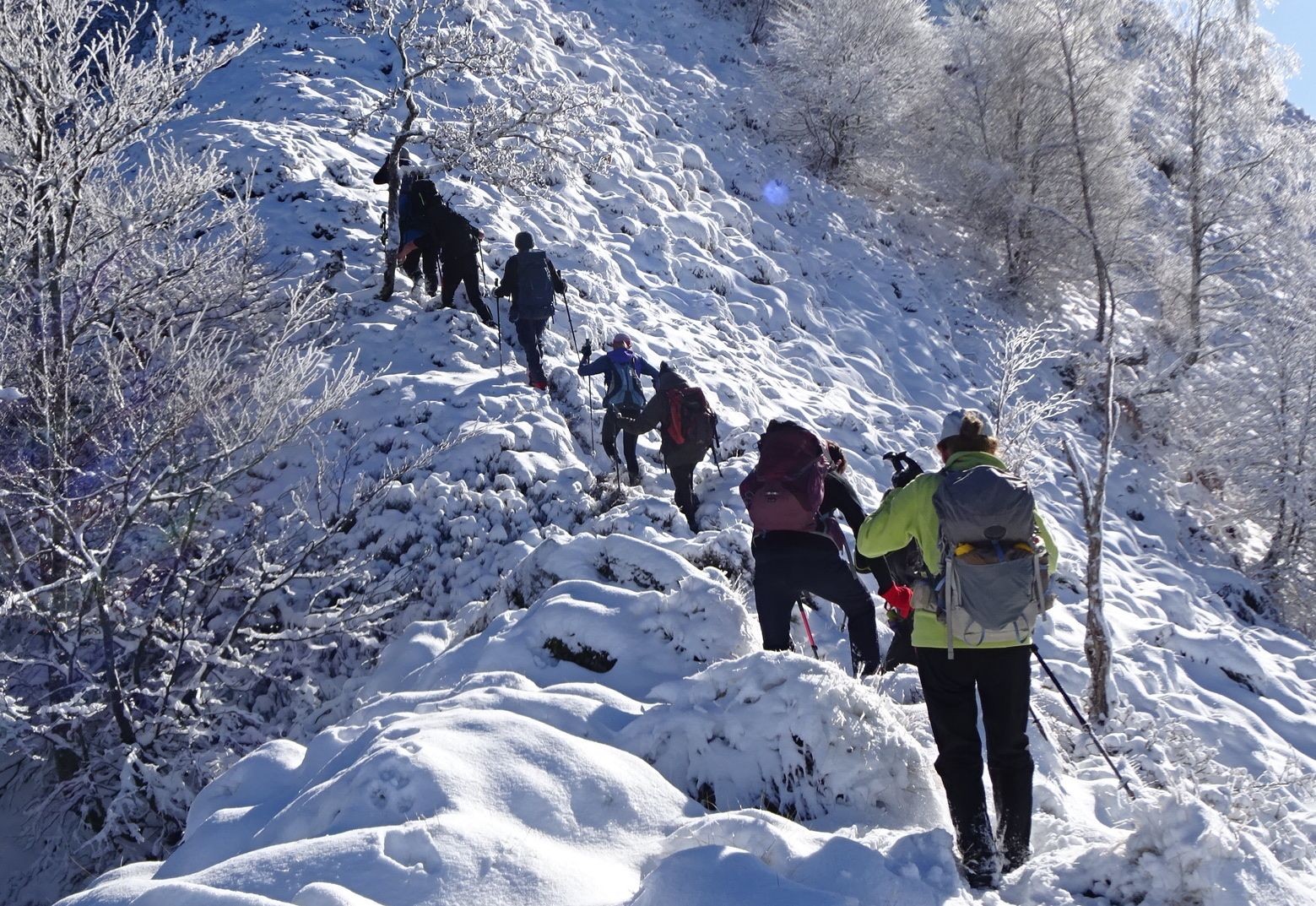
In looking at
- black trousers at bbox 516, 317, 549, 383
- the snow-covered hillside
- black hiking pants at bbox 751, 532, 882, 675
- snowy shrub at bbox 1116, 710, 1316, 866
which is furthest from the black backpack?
snowy shrub at bbox 1116, 710, 1316, 866

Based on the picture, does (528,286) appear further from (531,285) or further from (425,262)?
(425,262)

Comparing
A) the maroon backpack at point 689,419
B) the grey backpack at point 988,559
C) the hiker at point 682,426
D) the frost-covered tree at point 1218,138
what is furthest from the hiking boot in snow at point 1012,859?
the frost-covered tree at point 1218,138

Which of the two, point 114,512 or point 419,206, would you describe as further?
point 419,206

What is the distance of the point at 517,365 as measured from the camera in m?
10.4

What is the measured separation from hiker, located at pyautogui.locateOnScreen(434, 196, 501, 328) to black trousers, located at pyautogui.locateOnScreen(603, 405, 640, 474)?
3.16 meters

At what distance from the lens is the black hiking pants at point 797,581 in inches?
181

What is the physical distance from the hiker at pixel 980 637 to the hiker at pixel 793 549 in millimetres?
1281

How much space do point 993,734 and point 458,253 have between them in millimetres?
8956

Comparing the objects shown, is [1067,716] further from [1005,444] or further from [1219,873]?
[1219,873]

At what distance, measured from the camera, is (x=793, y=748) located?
3.65 m

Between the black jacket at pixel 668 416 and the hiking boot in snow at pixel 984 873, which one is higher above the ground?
the black jacket at pixel 668 416

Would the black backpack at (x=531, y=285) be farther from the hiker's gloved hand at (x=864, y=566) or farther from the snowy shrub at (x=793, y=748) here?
the snowy shrub at (x=793, y=748)

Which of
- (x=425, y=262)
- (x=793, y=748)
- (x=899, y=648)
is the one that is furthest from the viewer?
(x=425, y=262)

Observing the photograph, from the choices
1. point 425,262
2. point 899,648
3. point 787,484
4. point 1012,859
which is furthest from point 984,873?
point 425,262
